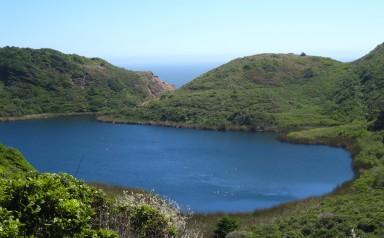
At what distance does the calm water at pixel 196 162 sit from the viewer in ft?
159

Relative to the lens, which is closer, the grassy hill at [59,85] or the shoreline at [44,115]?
the shoreline at [44,115]

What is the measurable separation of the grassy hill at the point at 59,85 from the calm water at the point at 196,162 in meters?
27.9

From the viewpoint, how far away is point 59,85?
135250 millimetres

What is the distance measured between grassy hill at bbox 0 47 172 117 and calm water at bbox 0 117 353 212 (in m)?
27.9

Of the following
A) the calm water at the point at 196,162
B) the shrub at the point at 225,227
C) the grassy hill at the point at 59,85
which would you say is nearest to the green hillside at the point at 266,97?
the calm water at the point at 196,162

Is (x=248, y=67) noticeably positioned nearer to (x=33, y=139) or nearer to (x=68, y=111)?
(x=68, y=111)

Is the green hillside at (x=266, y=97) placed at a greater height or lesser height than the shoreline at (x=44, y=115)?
greater

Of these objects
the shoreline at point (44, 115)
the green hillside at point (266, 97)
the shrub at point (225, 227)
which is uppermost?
the green hillside at point (266, 97)

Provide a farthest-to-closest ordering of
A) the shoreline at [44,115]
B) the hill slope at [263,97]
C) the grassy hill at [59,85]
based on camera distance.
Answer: the grassy hill at [59,85], the shoreline at [44,115], the hill slope at [263,97]

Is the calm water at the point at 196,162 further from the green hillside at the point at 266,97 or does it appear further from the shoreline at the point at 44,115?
the shoreline at the point at 44,115

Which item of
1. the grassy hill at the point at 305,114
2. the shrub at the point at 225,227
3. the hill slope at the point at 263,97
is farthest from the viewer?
the hill slope at the point at 263,97

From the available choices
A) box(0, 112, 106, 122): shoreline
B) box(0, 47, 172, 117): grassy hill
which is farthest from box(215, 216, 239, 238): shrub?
box(0, 47, 172, 117): grassy hill

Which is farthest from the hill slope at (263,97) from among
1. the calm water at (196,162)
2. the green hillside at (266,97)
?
the calm water at (196,162)

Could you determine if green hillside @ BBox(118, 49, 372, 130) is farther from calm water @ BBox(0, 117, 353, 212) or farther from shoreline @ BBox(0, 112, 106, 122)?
shoreline @ BBox(0, 112, 106, 122)
